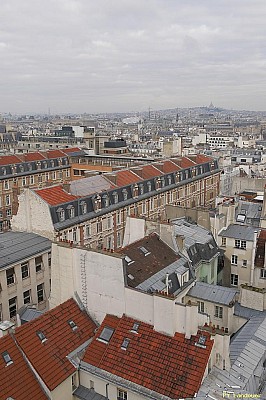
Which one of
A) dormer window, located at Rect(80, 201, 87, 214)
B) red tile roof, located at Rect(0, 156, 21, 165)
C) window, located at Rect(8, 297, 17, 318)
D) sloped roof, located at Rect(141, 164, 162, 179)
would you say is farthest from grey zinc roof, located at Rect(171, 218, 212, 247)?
red tile roof, located at Rect(0, 156, 21, 165)

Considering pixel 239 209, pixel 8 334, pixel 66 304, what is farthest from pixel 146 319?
pixel 239 209

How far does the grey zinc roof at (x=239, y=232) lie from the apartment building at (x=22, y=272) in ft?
66.4

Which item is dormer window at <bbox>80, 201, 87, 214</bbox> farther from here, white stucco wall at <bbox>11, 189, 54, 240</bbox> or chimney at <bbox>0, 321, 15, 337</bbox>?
chimney at <bbox>0, 321, 15, 337</bbox>

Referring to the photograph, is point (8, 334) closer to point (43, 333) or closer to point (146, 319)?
point (43, 333)

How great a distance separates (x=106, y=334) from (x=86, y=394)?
364cm

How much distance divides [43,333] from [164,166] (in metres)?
56.3

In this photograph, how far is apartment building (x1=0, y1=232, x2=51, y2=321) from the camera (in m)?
42.2

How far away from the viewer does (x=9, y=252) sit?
43.7 m

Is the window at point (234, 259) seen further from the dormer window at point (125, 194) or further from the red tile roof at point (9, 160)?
the red tile roof at point (9, 160)

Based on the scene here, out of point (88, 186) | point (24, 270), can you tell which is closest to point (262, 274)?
point (24, 270)

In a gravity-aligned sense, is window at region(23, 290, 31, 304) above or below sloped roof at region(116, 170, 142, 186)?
below

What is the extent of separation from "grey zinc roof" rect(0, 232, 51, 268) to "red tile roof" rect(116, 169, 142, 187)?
782 inches

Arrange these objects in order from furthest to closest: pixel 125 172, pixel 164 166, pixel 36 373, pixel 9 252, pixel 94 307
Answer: pixel 164 166
pixel 125 172
pixel 9 252
pixel 94 307
pixel 36 373

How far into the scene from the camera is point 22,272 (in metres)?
44.0
